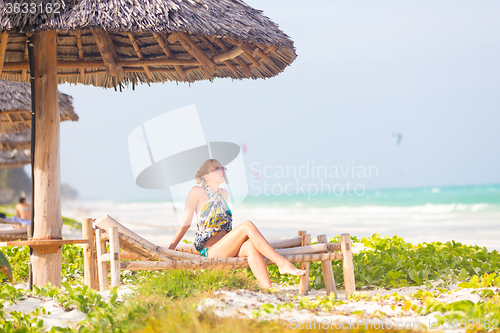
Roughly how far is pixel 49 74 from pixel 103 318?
2415 millimetres

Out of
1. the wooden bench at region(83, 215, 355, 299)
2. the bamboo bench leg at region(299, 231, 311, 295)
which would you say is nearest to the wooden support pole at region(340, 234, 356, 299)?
the wooden bench at region(83, 215, 355, 299)

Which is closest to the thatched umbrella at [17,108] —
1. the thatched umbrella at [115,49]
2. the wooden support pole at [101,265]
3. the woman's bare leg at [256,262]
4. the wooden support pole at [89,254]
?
the thatched umbrella at [115,49]

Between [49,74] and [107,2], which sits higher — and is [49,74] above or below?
below

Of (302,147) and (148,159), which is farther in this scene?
(302,147)

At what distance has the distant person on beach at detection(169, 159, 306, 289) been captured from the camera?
12.4 feet

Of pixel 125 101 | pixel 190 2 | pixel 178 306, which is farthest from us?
pixel 125 101

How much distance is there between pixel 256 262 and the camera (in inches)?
146

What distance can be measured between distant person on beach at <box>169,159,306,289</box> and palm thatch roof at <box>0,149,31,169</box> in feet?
26.2

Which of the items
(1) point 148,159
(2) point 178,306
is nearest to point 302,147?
(1) point 148,159

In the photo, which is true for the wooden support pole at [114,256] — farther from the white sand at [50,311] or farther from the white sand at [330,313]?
the white sand at [330,313]

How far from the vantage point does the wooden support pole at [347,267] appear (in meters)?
4.08

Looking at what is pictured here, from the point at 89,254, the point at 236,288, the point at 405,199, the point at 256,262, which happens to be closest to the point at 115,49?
the point at 89,254

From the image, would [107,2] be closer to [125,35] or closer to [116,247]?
[125,35]

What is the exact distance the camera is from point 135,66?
4.92 meters
